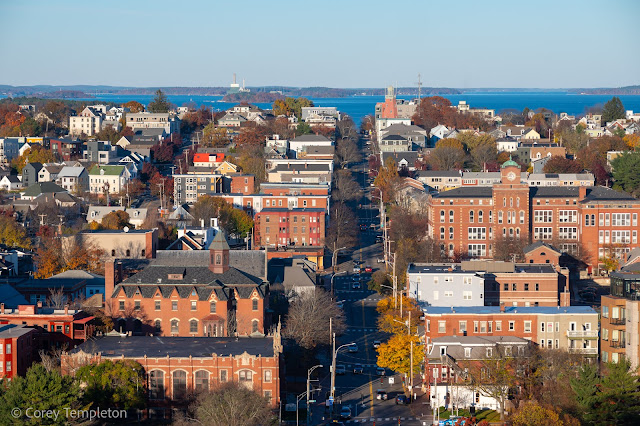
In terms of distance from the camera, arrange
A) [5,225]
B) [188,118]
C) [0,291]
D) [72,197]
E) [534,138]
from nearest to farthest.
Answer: [0,291], [5,225], [72,197], [534,138], [188,118]

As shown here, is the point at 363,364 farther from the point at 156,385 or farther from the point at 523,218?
the point at 523,218

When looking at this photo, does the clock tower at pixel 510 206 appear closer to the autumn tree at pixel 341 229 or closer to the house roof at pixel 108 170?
the autumn tree at pixel 341 229

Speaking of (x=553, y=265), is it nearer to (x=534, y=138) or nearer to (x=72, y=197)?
(x=72, y=197)

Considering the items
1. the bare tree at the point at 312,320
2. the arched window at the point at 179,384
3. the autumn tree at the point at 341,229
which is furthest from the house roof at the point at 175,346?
the autumn tree at the point at 341,229

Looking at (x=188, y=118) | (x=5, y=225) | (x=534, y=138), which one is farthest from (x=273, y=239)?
(x=188, y=118)

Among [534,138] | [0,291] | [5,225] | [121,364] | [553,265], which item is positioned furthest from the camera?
[534,138]

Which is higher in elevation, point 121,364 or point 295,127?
point 295,127
